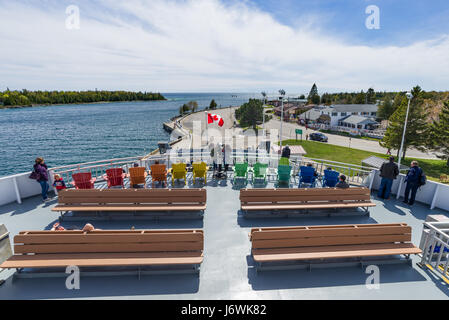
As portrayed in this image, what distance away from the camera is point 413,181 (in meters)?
7.33

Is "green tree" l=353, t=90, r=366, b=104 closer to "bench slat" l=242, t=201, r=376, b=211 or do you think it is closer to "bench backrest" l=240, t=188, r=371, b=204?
"bench backrest" l=240, t=188, r=371, b=204

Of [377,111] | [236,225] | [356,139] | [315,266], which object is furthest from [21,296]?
[377,111]

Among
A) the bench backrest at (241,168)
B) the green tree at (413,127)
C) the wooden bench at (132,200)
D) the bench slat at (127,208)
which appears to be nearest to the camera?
the bench slat at (127,208)

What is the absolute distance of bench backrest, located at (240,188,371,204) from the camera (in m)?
6.48

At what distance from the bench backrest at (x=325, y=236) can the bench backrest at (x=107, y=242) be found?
4.02ft

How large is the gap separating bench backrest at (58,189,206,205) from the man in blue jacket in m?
6.39

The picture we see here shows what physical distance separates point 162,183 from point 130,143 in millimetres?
48840

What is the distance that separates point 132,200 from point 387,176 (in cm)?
790

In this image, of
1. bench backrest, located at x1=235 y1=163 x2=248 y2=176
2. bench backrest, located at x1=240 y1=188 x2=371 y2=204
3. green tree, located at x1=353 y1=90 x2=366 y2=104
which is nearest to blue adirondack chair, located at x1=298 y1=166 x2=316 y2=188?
bench backrest, located at x1=240 y1=188 x2=371 y2=204

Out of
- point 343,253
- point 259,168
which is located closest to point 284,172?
point 259,168

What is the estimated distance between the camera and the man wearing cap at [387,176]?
7.66 m

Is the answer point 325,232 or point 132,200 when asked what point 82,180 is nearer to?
point 132,200

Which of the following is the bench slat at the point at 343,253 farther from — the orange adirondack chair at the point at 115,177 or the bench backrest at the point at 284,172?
the orange adirondack chair at the point at 115,177

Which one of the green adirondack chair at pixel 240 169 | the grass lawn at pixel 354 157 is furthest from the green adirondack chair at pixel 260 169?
the grass lawn at pixel 354 157
